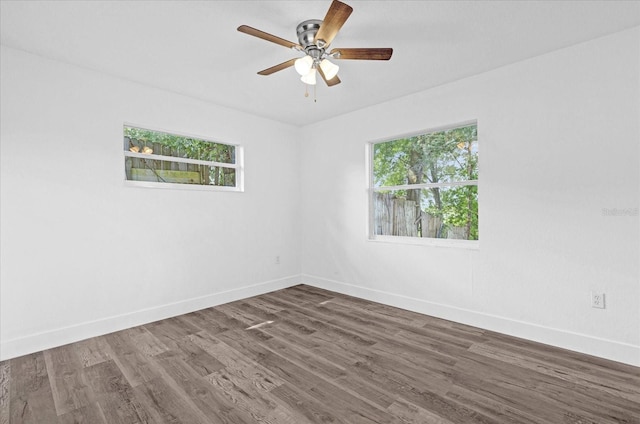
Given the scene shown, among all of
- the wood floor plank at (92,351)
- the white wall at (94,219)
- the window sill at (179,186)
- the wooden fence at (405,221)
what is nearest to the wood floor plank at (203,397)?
the wood floor plank at (92,351)

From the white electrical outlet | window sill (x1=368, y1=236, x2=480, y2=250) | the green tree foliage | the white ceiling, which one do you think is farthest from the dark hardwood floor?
the white ceiling

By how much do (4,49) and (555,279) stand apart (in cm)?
499

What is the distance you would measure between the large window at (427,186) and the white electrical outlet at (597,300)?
1.04 metres

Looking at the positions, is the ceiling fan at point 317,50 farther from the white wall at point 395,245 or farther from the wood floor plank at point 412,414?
the wood floor plank at point 412,414

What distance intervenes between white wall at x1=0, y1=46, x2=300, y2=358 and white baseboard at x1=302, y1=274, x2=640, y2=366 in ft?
6.06

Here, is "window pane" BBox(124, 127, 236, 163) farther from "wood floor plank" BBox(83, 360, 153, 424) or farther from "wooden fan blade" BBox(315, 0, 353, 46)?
"wooden fan blade" BBox(315, 0, 353, 46)

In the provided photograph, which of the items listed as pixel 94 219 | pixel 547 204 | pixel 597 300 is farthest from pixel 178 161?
pixel 597 300

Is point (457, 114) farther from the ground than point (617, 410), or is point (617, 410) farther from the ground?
point (457, 114)

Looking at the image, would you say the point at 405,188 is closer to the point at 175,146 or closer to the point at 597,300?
the point at 597,300

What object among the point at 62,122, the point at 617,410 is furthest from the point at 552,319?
the point at 62,122

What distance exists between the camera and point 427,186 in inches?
144

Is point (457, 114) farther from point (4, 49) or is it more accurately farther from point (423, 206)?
point (4, 49)

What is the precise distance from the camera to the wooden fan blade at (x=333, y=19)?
1.75 m

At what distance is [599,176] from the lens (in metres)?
2.53
